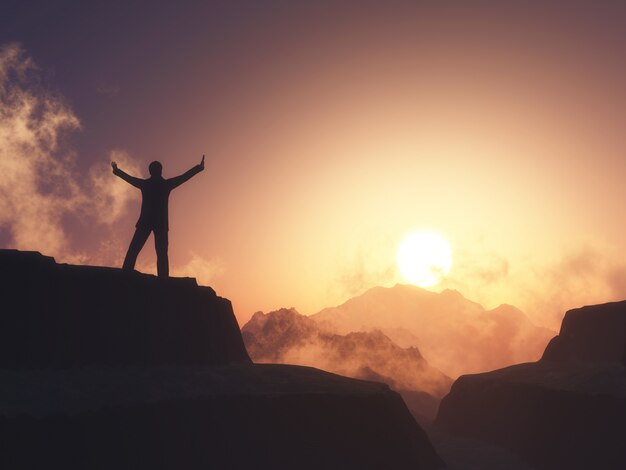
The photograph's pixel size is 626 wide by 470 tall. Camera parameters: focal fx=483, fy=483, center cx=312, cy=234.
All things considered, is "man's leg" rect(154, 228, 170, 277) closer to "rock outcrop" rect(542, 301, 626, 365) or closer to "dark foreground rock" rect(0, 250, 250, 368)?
"dark foreground rock" rect(0, 250, 250, 368)

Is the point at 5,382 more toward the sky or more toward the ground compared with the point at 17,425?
more toward the sky

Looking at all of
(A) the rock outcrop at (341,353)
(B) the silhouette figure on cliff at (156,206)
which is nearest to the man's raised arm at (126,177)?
(B) the silhouette figure on cliff at (156,206)

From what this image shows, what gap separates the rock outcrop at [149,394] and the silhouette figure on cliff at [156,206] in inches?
48.3

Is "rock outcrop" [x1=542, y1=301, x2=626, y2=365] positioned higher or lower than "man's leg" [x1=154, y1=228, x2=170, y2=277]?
lower

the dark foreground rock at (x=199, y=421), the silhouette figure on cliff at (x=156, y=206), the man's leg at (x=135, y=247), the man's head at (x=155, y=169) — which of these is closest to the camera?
the dark foreground rock at (x=199, y=421)

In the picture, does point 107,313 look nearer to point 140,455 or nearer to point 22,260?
point 22,260

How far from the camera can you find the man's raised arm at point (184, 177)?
1465 cm

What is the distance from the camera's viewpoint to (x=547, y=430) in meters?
18.2

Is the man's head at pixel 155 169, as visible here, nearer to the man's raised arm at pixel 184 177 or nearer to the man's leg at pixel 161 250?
the man's raised arm at pixel 184 177

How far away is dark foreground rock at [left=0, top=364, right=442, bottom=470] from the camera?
9123 mm

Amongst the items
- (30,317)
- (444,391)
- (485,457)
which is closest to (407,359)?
(444,391)

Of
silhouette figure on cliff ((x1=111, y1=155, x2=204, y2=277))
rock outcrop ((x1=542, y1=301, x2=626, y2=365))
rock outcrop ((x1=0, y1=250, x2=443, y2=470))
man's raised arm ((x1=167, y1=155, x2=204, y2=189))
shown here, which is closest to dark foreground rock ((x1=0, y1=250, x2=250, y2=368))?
rock outcrop ((x1=0, y1=250, x2=443, y2=470))

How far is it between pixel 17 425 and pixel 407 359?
261ft


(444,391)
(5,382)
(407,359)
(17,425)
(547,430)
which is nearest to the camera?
(17,425)
